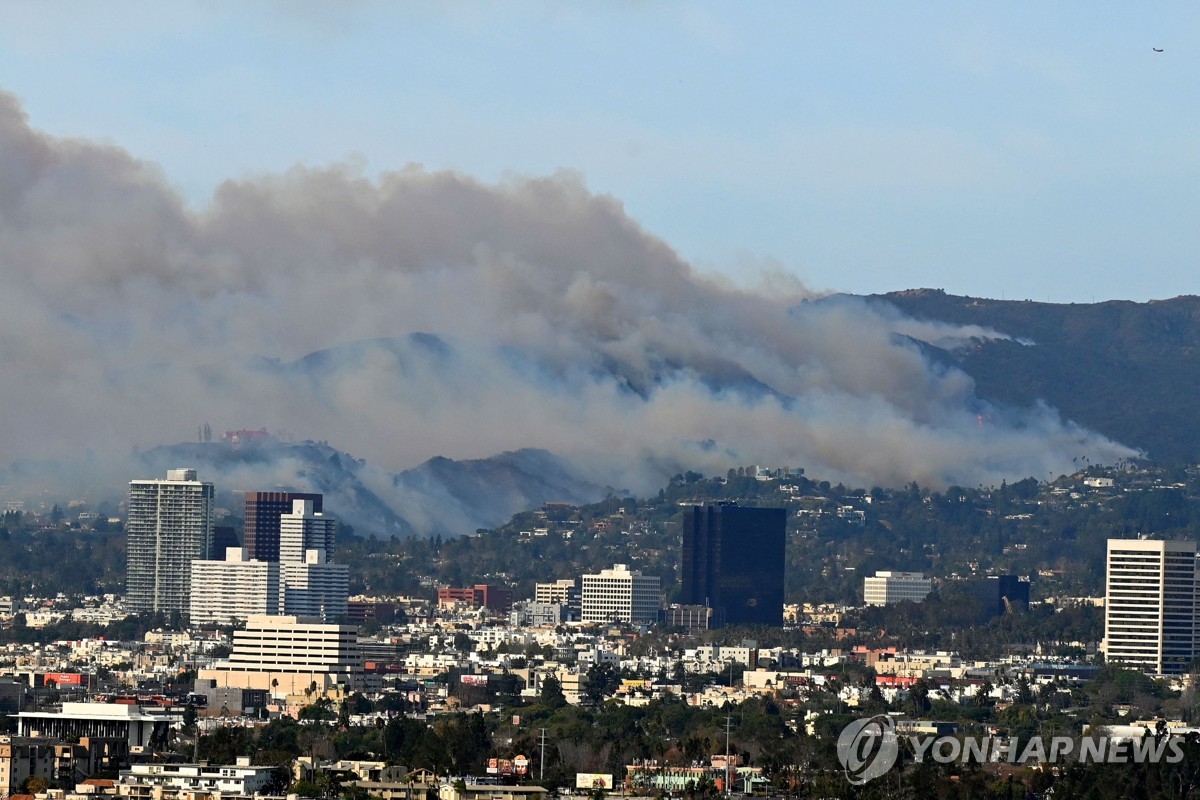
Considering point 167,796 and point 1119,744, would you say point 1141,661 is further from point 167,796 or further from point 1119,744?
point 167,796

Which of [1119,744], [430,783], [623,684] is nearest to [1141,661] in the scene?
[623,684]

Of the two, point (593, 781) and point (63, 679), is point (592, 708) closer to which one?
point (63, 679)

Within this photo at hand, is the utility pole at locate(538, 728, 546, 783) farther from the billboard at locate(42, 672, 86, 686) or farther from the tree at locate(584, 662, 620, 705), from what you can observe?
the billboard at locate(42, 672, 86, 686)

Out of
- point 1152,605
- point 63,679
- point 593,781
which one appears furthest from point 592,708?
point 1152,605

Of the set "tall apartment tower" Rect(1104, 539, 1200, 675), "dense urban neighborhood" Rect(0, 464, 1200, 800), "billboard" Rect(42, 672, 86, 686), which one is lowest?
"billboard" Rect(42, 672, 86, 686)

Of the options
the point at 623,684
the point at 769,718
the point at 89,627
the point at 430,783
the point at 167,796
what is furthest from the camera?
the point at 89,627

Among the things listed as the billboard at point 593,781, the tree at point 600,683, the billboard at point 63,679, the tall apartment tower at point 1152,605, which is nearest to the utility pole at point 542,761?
the billboard at point 593,781

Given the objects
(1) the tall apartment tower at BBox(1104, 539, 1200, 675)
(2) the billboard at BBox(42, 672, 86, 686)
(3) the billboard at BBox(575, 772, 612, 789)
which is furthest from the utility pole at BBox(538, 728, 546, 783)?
(1) the tall apartment tower at BBox(1104, 539, 1200, 675)
